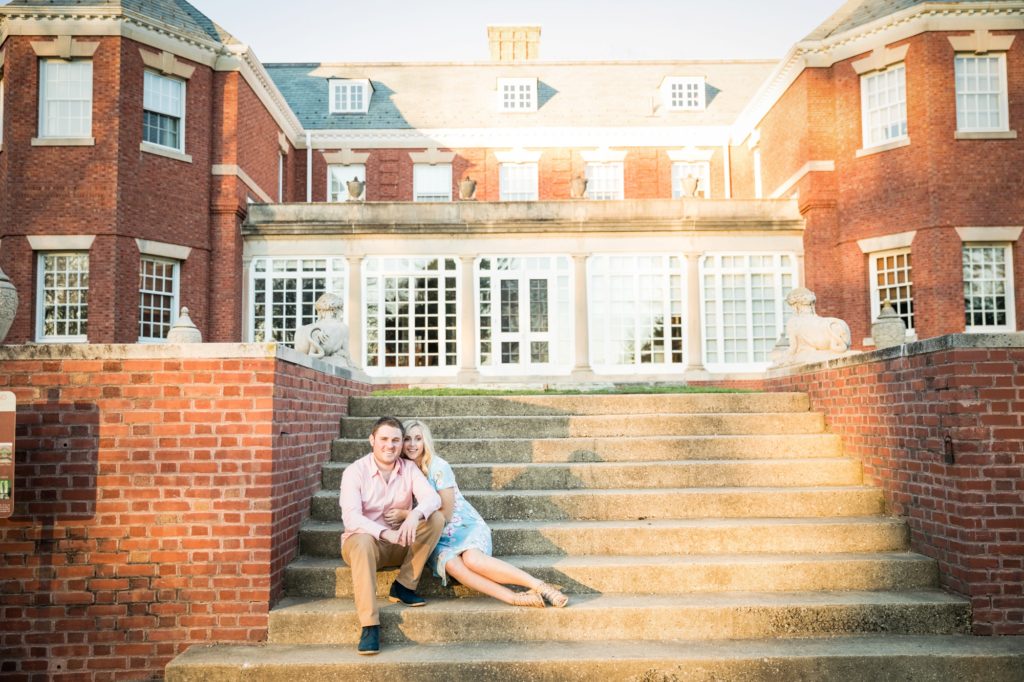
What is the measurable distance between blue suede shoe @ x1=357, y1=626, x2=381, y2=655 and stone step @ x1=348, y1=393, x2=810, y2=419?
2.93 metres

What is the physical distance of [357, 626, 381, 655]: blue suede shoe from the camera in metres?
4.17

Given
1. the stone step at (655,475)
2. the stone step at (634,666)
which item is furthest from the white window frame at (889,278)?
the stone step at (634,666)

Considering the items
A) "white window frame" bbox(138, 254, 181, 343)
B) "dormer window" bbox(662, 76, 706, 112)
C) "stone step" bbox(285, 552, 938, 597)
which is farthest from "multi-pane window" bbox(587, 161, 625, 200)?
"stone step" bbox(285, 552, 938, 597)

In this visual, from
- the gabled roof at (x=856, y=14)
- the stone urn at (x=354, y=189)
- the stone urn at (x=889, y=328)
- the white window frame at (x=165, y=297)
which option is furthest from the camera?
the stone urn at (x=354, y=189)

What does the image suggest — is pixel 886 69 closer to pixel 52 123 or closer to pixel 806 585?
pixel 806 585

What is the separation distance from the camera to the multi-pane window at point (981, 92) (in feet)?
49.2

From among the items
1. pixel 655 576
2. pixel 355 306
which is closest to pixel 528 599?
pixel 655 576

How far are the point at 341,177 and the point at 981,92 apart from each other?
17.8 m

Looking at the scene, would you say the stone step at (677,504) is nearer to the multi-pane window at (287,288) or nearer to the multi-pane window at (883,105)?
the multi-pane window at (287,288)

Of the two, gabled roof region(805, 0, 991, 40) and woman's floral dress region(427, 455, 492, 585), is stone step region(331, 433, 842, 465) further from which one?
gabled roof region(805, 0, 991, 40)

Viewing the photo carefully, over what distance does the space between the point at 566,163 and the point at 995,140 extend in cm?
1223

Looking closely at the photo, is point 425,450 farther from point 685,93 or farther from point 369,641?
point 685,93

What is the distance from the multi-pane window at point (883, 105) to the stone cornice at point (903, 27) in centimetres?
68

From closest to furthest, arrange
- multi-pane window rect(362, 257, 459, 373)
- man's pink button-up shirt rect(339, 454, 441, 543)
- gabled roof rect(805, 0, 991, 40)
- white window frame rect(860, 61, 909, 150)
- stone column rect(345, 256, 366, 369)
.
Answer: man's pink button-up shirt rect(339, 454, 441, 543)
white window frame rect(860, 61, 909, 150)
gabled roof rect(805, 0, 991, 40)
stone column rect(345, 256, 366, 369)
multi-pane window rect(362, 257, 459, 373)
